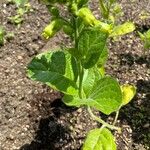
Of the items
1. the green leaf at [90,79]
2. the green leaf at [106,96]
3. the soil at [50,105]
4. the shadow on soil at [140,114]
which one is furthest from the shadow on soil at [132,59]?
the green leaf at [106,96]

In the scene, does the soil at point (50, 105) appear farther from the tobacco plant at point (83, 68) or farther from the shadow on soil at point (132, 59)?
the tobacco plant at point (83, 68)

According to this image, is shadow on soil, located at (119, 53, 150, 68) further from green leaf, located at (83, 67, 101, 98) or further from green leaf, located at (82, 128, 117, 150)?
green leaf, located at (82, 128, 117, 150)

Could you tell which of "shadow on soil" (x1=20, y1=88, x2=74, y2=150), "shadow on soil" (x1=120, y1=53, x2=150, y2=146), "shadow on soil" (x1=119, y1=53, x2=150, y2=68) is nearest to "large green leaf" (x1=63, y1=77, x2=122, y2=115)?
"shadow on soil" (x1=20, y1=88, x2=74, y2=150)

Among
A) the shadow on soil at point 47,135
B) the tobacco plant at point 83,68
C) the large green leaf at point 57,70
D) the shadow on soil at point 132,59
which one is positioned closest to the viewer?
the tobacco plant at point 83,68

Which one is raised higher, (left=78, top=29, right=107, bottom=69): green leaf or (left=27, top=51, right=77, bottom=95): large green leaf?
(left=78, top=29, right=107, bottom=69): green leaf

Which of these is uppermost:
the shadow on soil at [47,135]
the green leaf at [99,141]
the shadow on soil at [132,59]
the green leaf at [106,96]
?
the green leaf at [106,96]

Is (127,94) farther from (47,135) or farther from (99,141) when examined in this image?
(47,135)

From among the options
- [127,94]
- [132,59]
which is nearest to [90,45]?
[127,94]
